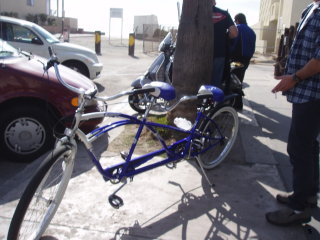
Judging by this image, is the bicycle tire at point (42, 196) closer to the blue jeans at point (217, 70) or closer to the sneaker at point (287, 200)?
the sneaker at point (287, 200)

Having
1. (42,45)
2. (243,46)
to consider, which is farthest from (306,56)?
(42,45)

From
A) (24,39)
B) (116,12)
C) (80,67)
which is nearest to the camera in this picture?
(24,39)

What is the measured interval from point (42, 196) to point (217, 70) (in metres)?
3.90

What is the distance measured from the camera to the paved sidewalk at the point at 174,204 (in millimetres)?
3191

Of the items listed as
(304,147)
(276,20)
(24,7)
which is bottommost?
(304,147)

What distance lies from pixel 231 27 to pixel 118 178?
3.46 m

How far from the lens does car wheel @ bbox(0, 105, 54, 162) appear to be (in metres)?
4.53

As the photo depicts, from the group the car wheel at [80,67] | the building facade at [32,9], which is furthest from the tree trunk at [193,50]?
the building facade at [32,9]

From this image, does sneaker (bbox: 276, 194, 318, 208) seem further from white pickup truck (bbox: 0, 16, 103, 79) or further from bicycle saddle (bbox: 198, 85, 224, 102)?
white pickup truck (bbox: 0, 16, 103, 79)

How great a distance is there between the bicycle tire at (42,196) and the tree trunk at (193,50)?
254cm

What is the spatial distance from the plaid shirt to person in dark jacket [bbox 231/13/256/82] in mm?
3618

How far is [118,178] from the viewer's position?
332 cm

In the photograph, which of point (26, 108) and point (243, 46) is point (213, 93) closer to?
point (26, 108)

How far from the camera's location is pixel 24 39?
974 cm
